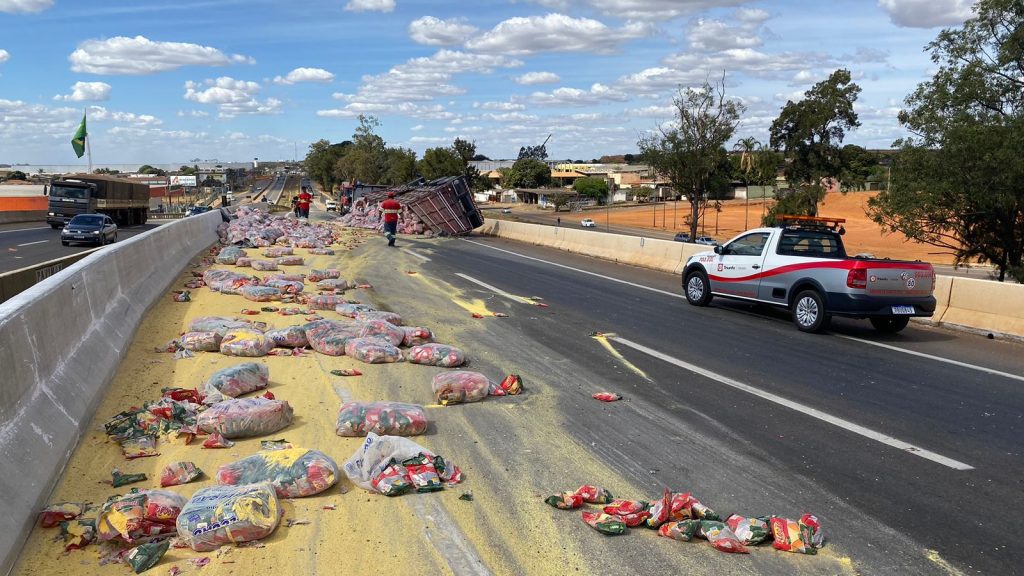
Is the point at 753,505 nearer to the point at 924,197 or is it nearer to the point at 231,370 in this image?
the point at 231,370

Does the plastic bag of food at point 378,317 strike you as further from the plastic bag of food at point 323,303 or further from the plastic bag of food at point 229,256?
the plastic bag of food at point 229,256

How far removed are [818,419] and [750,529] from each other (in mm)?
2914

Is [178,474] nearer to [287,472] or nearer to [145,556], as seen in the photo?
[287,472]

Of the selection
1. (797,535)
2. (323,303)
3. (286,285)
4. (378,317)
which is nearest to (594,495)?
(797,535)

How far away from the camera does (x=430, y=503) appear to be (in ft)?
17.1

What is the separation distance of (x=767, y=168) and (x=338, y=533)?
97.5 metres

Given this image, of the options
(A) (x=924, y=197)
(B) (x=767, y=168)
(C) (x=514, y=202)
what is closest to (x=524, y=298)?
(A) (x=924, y=197)

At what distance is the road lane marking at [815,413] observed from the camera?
6.31 m

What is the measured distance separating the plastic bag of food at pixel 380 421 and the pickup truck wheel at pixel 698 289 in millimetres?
9161

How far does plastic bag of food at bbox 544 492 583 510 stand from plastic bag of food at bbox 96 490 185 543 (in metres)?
2.38

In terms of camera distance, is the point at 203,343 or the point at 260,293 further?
the point at 260,293

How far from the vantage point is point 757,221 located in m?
98.1

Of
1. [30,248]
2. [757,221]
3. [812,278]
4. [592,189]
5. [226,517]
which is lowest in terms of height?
[757,221]

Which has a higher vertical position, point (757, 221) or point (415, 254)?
point (415, 254)
